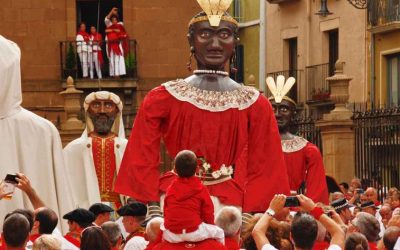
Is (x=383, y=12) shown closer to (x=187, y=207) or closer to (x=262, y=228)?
(x=187, y=207)

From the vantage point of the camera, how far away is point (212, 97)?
16.0 metres

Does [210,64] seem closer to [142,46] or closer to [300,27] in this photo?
[142,46]

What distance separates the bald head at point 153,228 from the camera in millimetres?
13859

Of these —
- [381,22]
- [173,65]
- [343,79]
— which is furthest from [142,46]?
[343,79]

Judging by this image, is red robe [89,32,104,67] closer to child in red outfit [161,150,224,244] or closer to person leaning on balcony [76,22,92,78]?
person leaning on balcony [76,22,92,78]

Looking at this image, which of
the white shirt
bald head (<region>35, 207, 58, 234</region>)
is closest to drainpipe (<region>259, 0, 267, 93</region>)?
the white shirt

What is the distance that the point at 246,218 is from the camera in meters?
15.6

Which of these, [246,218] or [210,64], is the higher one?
[210,64]

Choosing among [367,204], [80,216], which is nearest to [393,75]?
[367,204]

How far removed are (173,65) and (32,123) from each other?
20.3 metres

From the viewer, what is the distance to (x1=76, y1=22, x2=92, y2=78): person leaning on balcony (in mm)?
38116

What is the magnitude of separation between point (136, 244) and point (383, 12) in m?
24.0

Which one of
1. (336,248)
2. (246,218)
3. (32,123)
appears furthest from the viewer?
(32,123)

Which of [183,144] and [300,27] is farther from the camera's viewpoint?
[300,27]
